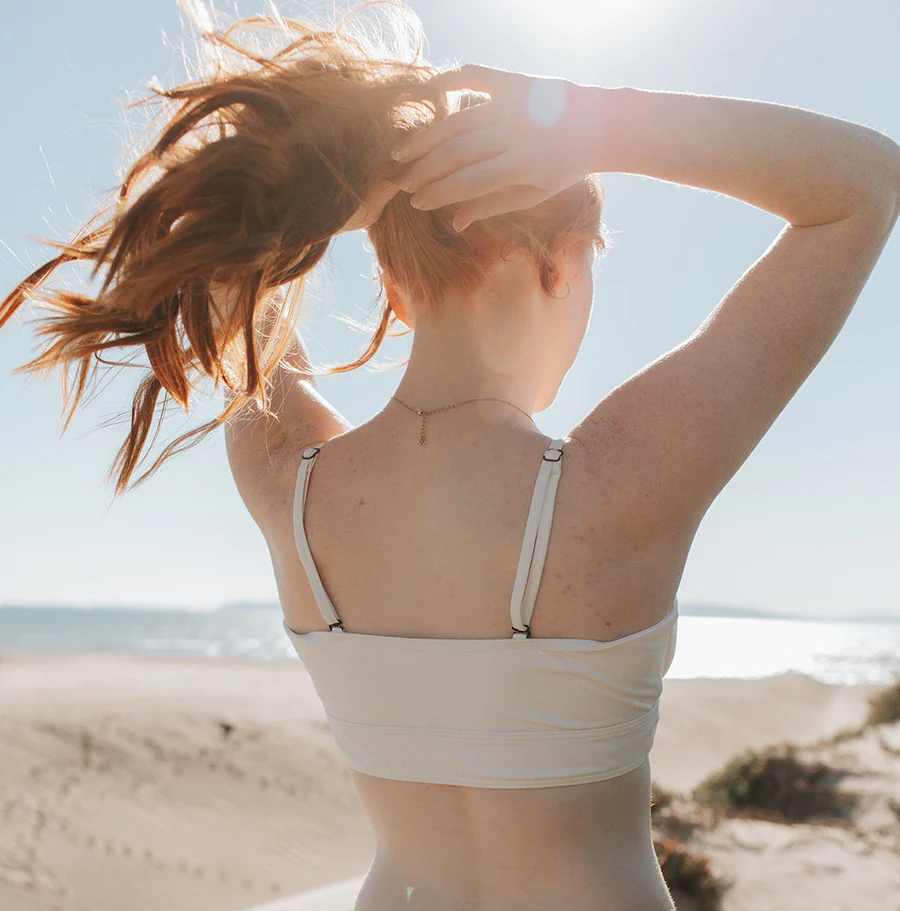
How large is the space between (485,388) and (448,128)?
42 cm

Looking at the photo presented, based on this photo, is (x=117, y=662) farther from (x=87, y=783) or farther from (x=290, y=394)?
(x=290, y=394)

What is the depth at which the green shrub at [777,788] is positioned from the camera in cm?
803

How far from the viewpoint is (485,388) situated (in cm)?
138

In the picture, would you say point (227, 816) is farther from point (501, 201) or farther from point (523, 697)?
point (501, 201)

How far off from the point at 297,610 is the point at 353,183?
29.1 inches

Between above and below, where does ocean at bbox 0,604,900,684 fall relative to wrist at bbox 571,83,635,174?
below

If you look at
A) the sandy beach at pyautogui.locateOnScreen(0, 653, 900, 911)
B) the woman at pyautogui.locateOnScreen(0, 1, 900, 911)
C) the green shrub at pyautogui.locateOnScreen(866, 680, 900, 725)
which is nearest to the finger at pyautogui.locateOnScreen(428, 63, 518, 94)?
the woman at pyautogui.locateOnScreen(0, 1, 900, 911)

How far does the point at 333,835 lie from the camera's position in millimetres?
9656

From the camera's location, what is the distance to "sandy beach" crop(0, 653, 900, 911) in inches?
235

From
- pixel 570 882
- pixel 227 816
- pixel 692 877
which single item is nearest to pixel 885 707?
pixel 692 877

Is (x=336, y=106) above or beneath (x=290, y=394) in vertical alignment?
above

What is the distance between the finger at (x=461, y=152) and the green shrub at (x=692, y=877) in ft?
17.7

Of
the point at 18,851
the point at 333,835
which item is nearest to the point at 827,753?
the point at 333,835

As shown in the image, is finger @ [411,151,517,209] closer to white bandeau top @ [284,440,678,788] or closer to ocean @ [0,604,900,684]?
white bandeau top @ [284,440,678,788]
